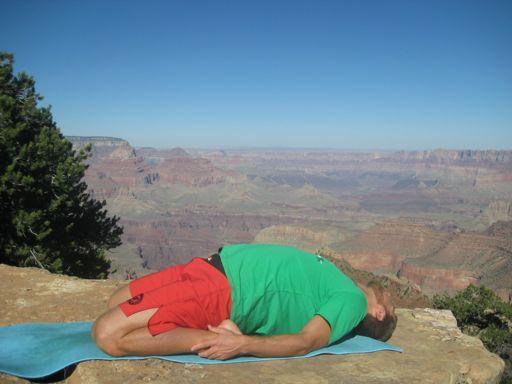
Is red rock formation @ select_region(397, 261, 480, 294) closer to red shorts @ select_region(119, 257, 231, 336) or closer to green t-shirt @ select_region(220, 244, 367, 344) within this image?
green t-shirt @ select_region(220, 244, 367, 344)

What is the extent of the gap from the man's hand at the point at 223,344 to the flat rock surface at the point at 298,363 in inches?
8.0

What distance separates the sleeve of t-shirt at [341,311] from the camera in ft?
11.9

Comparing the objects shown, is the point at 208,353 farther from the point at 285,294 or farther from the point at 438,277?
the point at 438,277

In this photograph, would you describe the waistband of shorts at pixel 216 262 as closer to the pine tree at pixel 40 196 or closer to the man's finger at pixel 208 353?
the man's finger at pixel 208 353

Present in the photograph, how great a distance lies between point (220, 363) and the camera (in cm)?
371

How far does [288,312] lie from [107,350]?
1.62 meters

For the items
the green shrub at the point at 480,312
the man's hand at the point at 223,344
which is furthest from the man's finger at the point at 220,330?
the green shrub at the point at 480,312

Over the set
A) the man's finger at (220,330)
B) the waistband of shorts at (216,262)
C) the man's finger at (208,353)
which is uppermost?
the waistband of shorts at (216,262)

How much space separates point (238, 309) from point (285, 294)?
0.44m

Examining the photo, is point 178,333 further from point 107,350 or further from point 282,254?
point 282,254

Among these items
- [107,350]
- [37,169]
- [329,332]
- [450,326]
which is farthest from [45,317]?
[37,169]

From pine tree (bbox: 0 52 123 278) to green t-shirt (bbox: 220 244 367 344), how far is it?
11.5 metres

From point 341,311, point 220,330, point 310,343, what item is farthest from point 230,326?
point 341,311

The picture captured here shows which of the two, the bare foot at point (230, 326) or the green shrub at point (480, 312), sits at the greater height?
the bare foot at point (230, 326)
